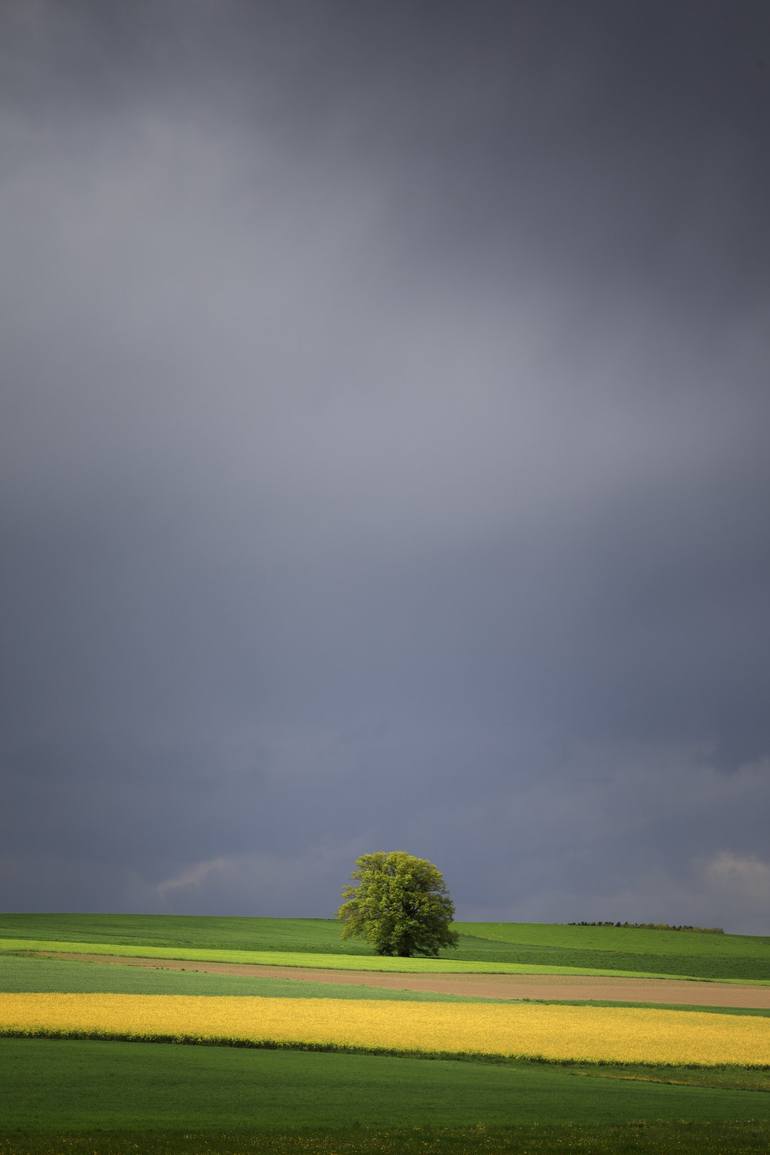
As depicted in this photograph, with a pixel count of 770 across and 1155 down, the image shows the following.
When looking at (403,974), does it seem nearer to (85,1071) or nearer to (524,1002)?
(524,1002)

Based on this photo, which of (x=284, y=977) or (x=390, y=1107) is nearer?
(x=390, y=1107)

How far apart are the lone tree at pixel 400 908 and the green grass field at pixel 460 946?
9.78 feet

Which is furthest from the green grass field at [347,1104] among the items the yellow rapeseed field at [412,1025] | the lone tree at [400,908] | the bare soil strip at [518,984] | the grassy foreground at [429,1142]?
the lone tree at [400,908]

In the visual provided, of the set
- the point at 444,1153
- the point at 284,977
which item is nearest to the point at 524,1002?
the point at 284,977

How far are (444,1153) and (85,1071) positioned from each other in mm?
12564

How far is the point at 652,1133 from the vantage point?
80.1 feet

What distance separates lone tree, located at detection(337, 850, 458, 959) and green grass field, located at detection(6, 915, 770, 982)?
2980 mm

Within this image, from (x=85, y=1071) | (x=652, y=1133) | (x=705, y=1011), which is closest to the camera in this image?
(x=652, y=1133)

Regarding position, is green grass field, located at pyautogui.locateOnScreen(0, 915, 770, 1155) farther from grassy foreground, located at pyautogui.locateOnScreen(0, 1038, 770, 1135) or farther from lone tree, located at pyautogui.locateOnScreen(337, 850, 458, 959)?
lone tree, located at pyautogui.locateOnScreen(337, 850, 458, 959)

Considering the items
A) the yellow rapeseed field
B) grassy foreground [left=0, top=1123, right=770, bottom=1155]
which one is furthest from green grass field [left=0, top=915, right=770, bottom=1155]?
the yellow rapeseed field

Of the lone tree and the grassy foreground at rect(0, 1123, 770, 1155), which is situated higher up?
the lone tree

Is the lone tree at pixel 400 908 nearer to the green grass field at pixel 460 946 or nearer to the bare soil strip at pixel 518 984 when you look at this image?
the green grass field at pixel 460 946

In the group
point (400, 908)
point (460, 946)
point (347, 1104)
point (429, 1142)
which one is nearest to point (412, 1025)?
point (347, 1104)

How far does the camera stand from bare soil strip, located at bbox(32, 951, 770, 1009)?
68.8m
